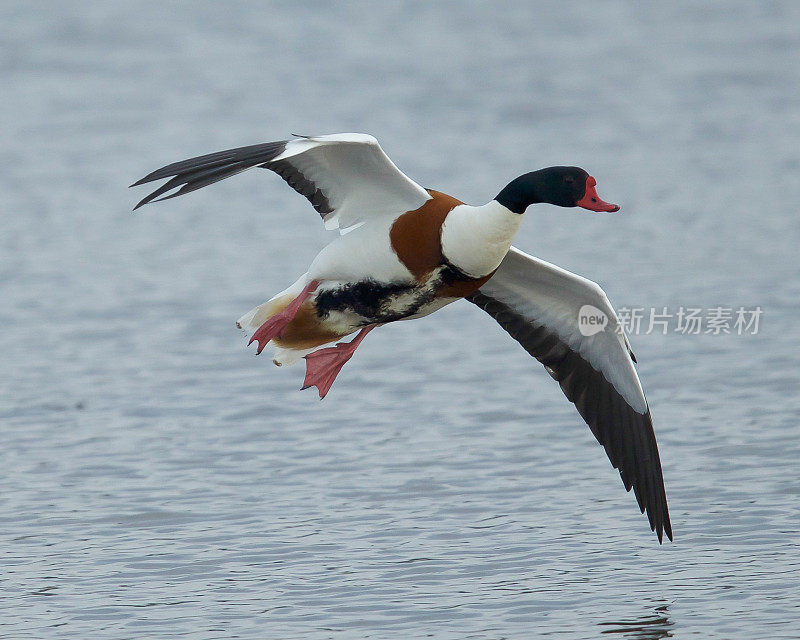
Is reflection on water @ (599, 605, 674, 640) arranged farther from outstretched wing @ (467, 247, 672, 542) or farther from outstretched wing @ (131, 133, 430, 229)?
outstretched wing @ (131, 133, 430, 229)

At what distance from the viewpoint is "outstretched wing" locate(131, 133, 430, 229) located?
6.99 metres

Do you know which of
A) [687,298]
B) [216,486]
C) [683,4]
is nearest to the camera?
[216,486]

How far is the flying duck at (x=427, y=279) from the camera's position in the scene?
723 cm

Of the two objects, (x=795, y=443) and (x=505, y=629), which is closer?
(x=505, y=629)

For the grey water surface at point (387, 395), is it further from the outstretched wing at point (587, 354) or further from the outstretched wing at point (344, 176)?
the outstretched wing at point (344, 176)

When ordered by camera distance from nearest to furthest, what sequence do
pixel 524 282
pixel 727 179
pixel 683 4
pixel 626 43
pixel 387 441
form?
pixel 524 282 → pixel 387 441 → pixel 727 179 → pixel 626 43 → pixel 683 4

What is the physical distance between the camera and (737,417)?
10.3 m

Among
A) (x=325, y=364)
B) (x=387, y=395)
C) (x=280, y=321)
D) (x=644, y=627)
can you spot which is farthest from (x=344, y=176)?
(x=387, y=395)

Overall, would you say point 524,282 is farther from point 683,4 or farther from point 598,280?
point 683,4

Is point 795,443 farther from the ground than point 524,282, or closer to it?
closer to it

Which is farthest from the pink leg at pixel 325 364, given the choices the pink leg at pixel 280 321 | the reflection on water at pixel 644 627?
the reflection on water at pixel 644 627

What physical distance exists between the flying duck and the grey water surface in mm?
730

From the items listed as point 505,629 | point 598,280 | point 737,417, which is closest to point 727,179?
point 598,280

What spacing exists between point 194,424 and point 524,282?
10.0ft
